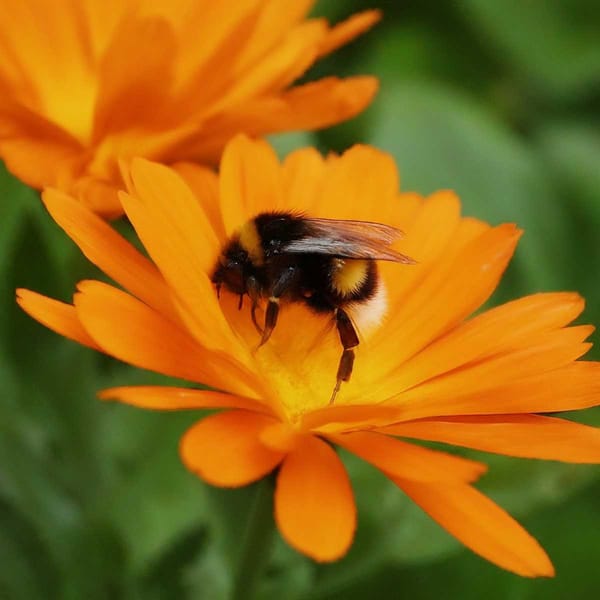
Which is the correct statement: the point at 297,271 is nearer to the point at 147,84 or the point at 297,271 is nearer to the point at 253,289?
the point at 253,289

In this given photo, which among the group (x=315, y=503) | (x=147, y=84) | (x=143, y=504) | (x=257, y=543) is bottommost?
(x=143, y=504)

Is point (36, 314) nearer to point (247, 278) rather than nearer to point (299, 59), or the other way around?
point (247, 278)

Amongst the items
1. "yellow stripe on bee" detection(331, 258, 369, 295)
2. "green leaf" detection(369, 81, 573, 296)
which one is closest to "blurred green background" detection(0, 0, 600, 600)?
"green leaf" detection(369, 81, 573, 296)

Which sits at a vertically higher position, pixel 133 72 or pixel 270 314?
pixel 133 72

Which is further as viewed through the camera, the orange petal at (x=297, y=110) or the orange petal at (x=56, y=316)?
the orange petal at (x=297, y=110)

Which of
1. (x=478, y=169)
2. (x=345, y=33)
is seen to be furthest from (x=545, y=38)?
(x=345, y=33)

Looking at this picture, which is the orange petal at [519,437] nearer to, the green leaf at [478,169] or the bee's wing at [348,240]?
the bee's wing at [348,240]

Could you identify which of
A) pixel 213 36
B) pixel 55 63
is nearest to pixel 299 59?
pixel 213 36

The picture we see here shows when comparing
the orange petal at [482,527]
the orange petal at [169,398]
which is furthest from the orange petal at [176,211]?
the orange petal at [482,527]
